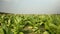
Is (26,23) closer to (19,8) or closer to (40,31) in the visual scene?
(40,31)

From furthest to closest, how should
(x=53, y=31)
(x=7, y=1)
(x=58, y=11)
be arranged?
(x=7, y=1), (x=58, y=11), (x=53, y=31)

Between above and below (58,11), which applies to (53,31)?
below

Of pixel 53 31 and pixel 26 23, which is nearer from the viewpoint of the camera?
pixel 53 31

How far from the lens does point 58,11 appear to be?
1.87 m

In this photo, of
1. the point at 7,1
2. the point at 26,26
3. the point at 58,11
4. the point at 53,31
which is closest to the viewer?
the point at 53,31

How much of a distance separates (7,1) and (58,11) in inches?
34.7

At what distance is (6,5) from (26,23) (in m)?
0.58

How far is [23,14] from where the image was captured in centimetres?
209

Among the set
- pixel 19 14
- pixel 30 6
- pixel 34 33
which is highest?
pixel 30 6

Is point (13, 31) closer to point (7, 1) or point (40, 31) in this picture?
point (40, 31)

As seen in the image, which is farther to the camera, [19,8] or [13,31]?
[19,8]

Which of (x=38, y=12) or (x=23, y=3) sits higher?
(x=23, y=3)

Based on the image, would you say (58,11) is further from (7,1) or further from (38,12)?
(7,1)

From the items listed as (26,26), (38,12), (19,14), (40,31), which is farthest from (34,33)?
(19,14)
